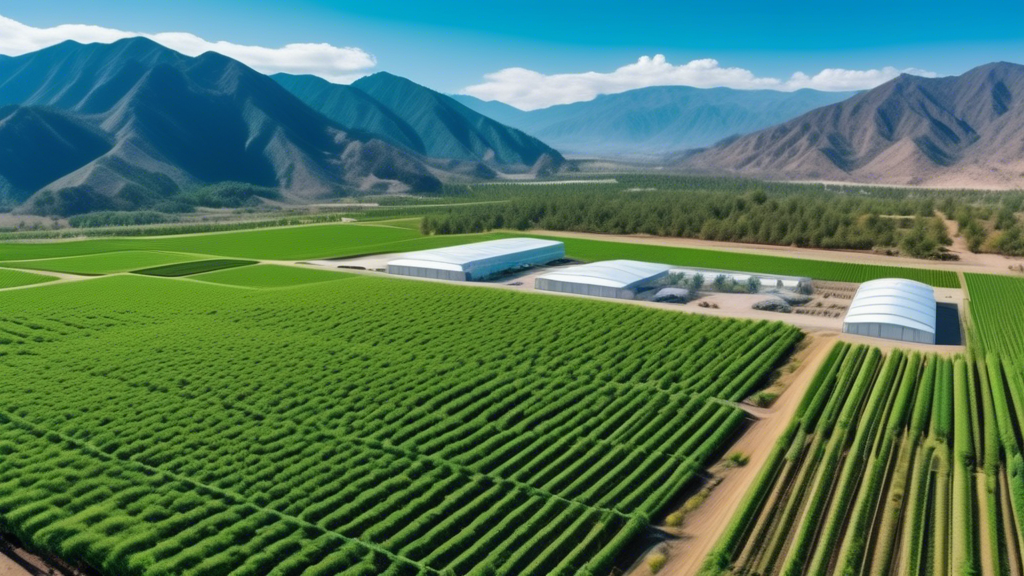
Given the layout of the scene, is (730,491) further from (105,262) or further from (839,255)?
(105,262)

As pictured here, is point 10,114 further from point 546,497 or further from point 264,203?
point 546,497

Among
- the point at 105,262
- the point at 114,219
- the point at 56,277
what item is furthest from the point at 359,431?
the point at 114,219

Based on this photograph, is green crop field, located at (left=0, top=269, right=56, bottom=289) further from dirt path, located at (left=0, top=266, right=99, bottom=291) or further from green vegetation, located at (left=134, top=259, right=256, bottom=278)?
green vegetation, located at (left=134, top=259, right=256, bottom=278)

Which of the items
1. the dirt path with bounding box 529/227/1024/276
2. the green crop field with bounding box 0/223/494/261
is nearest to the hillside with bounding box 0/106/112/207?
the green crop field with bounding box 0/223/494/261

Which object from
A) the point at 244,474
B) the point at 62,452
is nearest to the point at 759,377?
the point at 244,474

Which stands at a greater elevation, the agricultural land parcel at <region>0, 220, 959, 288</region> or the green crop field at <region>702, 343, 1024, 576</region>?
the agricultural land parcel at <region>0, 220, 959, 288</region>

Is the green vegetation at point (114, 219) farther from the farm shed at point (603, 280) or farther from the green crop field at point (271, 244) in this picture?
the farm shed at point (603, 280)
